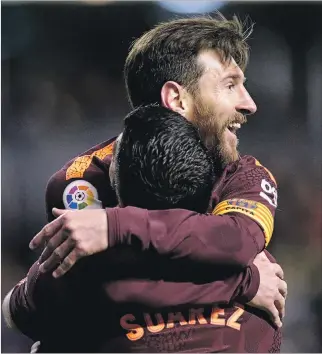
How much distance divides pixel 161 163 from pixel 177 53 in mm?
324

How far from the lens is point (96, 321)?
1.09 meters

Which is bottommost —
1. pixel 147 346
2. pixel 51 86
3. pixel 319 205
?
pixel 147 346

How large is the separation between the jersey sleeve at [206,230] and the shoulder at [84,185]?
22 cm

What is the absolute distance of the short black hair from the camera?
3.28 ft

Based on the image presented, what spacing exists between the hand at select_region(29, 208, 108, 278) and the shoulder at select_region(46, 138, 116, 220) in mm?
174

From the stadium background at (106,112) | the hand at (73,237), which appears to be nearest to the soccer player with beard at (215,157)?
the hand at (73,237)

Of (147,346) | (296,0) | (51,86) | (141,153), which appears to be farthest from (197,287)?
(51,86)

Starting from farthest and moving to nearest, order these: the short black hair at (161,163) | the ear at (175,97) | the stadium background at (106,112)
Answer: the stadium background at (106,112) < the ear at (175,97) < the short black hair at (161,163)

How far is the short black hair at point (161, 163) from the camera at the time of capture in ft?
3.28

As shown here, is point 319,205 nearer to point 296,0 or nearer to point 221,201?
point 296,0

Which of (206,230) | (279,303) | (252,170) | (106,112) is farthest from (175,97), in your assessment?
(106,112)

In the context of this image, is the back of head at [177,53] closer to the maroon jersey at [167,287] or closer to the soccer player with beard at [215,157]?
the soccer player with beard at [215,157]

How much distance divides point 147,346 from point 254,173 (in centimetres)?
34

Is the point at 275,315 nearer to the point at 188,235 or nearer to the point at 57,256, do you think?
the point at 188,235
